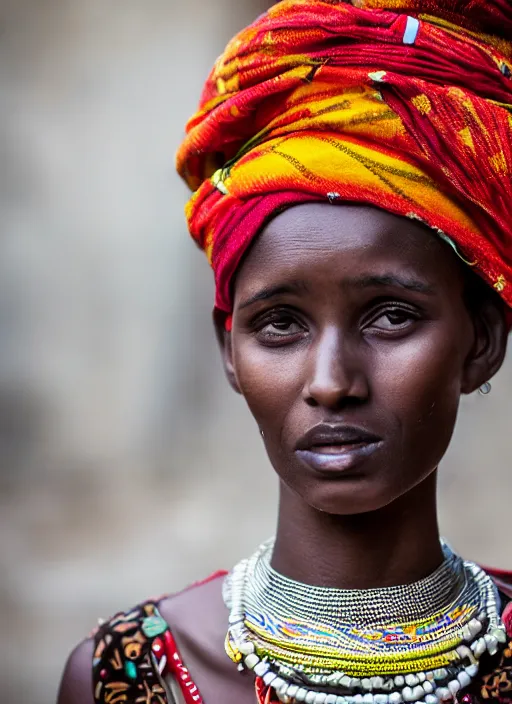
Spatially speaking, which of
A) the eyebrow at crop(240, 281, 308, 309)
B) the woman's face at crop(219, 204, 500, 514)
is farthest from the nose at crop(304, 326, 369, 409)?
the eyebrow at crop(240, 281, 308, 309)

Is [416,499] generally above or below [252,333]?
below

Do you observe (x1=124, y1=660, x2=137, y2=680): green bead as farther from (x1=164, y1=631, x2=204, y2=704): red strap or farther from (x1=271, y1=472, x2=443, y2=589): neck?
(x1=271, y1=472, x2=443, y2=589): neck

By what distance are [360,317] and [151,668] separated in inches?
34.7

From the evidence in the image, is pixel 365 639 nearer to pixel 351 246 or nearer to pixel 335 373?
pixel 335 373

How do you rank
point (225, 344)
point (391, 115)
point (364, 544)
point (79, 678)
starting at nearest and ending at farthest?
point (391, 115)
point (364, 544)
point (79, 678)
point (225, 344)

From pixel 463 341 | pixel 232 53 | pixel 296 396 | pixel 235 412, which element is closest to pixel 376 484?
pixel 296 396

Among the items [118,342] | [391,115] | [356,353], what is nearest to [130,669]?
[356,353]

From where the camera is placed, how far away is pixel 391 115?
1.84 m

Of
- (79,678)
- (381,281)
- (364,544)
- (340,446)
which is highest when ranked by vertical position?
(381,281)

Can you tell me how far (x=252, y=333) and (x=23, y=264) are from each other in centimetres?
314

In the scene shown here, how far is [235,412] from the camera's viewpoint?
4.91 meters

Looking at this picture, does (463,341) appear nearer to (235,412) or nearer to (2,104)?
(235,412)

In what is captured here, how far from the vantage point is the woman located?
1811 mm

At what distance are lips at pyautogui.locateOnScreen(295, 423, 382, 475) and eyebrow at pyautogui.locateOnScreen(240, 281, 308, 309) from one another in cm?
27
